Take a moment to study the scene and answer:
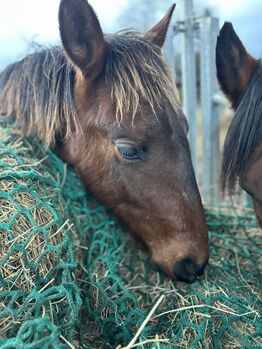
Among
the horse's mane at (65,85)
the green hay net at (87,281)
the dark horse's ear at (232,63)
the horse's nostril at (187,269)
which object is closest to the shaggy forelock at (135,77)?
the horse's mane at (65,85)

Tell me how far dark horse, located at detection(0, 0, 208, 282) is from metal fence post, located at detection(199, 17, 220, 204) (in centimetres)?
116

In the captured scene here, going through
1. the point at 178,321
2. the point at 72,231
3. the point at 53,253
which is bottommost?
the point at 178,321

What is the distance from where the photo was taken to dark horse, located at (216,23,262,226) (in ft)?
5.74

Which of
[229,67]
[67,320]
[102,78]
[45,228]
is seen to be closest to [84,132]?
[102,78]

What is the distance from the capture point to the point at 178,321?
1571mm

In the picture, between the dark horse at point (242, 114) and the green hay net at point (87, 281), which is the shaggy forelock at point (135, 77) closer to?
the dark horse at point (242, 114)

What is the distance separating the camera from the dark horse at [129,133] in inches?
69.9

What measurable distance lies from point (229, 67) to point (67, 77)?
88cm

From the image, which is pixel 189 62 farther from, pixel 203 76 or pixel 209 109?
pixel 209 109

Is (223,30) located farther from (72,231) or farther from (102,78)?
(72,231)

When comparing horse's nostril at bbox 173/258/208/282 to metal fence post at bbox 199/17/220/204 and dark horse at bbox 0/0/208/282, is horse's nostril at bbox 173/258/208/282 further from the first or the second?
metal fence post at bbox 199/17/220/204

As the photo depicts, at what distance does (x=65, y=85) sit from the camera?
2.05m

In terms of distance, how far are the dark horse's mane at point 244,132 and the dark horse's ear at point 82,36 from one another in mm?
761

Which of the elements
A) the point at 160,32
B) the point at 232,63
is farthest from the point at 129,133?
the point at 160,32
